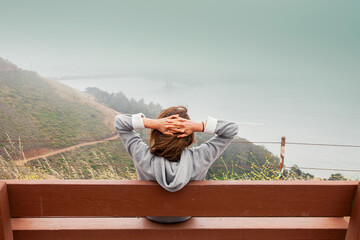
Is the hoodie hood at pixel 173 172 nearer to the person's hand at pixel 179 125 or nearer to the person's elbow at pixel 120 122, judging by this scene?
the person's hand at pixel 179 125

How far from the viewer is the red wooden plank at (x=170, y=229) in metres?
1.25

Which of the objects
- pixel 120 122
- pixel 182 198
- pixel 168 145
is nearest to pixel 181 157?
pixel 168 145

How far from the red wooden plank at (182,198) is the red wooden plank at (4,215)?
23mm

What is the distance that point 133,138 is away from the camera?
1.44 metres

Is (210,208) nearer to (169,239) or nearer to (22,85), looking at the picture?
(169,239)

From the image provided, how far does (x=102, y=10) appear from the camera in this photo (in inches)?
1282

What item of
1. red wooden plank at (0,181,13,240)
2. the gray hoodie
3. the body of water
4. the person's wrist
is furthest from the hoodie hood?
the body of water

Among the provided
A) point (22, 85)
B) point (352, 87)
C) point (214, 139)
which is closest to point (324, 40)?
point (352, 87)

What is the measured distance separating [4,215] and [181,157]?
690 mm

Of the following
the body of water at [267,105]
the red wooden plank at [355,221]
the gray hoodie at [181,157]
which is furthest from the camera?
the body of water at [267,105]

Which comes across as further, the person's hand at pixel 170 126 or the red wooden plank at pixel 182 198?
the person's hand at pixel 170 126

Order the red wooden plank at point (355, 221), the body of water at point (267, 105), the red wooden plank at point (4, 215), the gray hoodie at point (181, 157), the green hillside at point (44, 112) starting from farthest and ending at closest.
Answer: the body of water at point (267, 105) → the green hillside at point (44, 112) → the gray hoodie at point (181, 157) → the red wooden plank at point (355, 221) → the red wooden plank at point (4, 215)

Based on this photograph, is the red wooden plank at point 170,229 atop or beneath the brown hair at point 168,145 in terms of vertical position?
beneath

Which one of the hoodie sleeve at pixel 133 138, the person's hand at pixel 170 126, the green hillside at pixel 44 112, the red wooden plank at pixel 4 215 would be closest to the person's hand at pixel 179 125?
the person's hand at pixel 170 126
